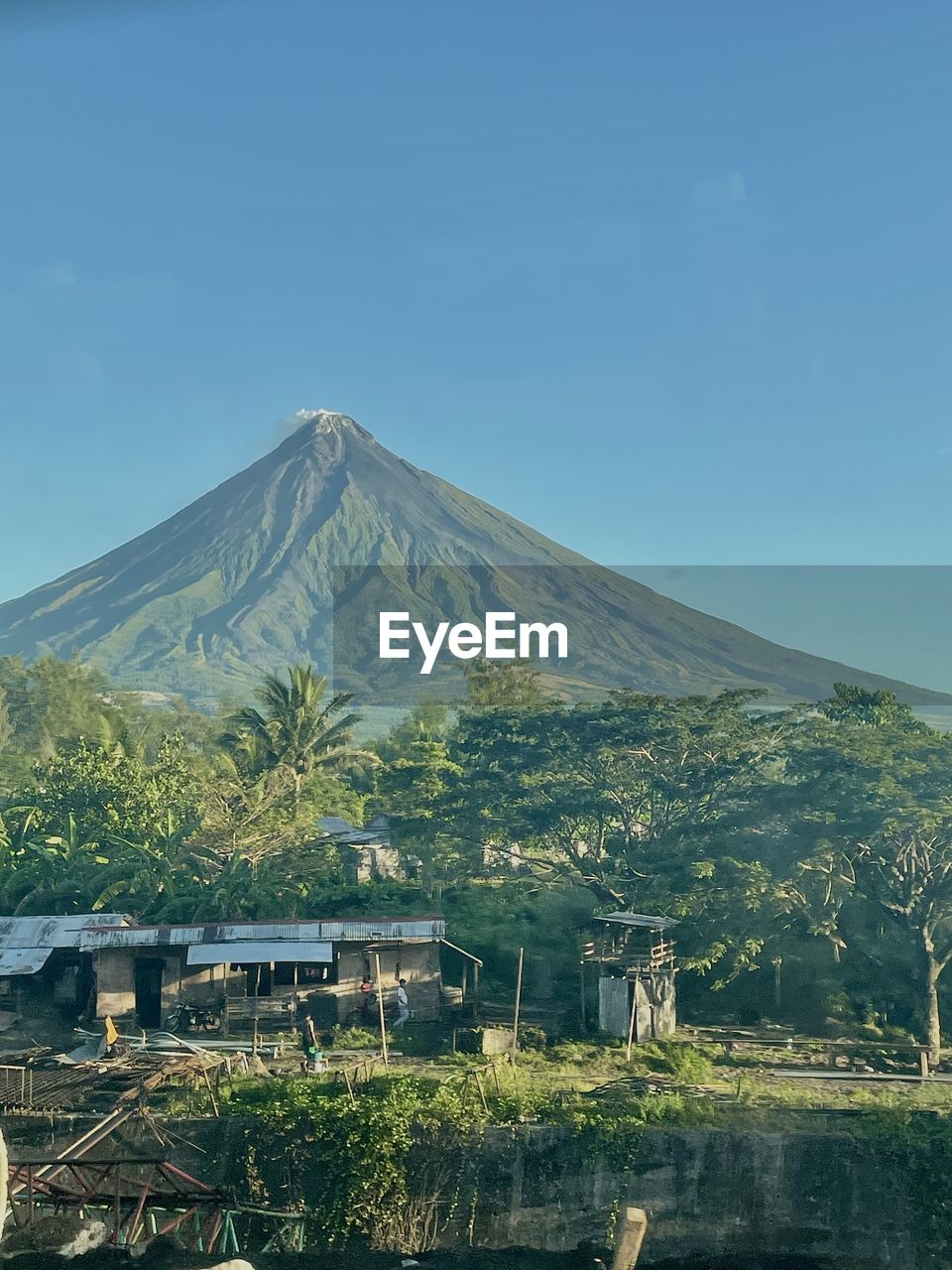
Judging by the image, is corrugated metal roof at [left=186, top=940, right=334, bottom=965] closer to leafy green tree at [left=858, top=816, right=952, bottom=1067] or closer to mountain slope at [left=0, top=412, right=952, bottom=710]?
leafy green tree at [left=858, top=816, right=952, bottom=1067]

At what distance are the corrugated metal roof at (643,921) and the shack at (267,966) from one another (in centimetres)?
300

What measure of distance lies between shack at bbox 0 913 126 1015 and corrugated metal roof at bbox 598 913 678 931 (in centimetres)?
948

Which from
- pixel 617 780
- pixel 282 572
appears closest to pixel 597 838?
pixel 617 780

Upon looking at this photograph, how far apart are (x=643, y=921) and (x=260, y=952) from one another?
7.14 metres

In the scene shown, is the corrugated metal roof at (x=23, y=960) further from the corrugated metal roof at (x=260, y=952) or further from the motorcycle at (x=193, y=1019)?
the corrugated metal roof at (x=260, y=952)

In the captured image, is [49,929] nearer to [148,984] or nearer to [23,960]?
[23,960]

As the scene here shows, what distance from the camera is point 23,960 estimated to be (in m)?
23.2

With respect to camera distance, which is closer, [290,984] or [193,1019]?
[193,1019]

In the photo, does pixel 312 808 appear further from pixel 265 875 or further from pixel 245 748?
pixel 265 875

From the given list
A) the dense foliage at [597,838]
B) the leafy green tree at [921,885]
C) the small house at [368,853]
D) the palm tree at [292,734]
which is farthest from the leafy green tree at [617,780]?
the palm tree at [292,734]

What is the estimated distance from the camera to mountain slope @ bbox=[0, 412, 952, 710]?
96.1 meters

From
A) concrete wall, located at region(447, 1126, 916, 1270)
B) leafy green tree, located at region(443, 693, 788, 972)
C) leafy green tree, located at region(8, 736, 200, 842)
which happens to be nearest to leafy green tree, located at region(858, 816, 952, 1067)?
leafy green tree, located at region(443, 693, 788, 972)

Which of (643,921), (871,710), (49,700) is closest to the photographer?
(643,921)

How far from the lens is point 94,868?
2805cm
